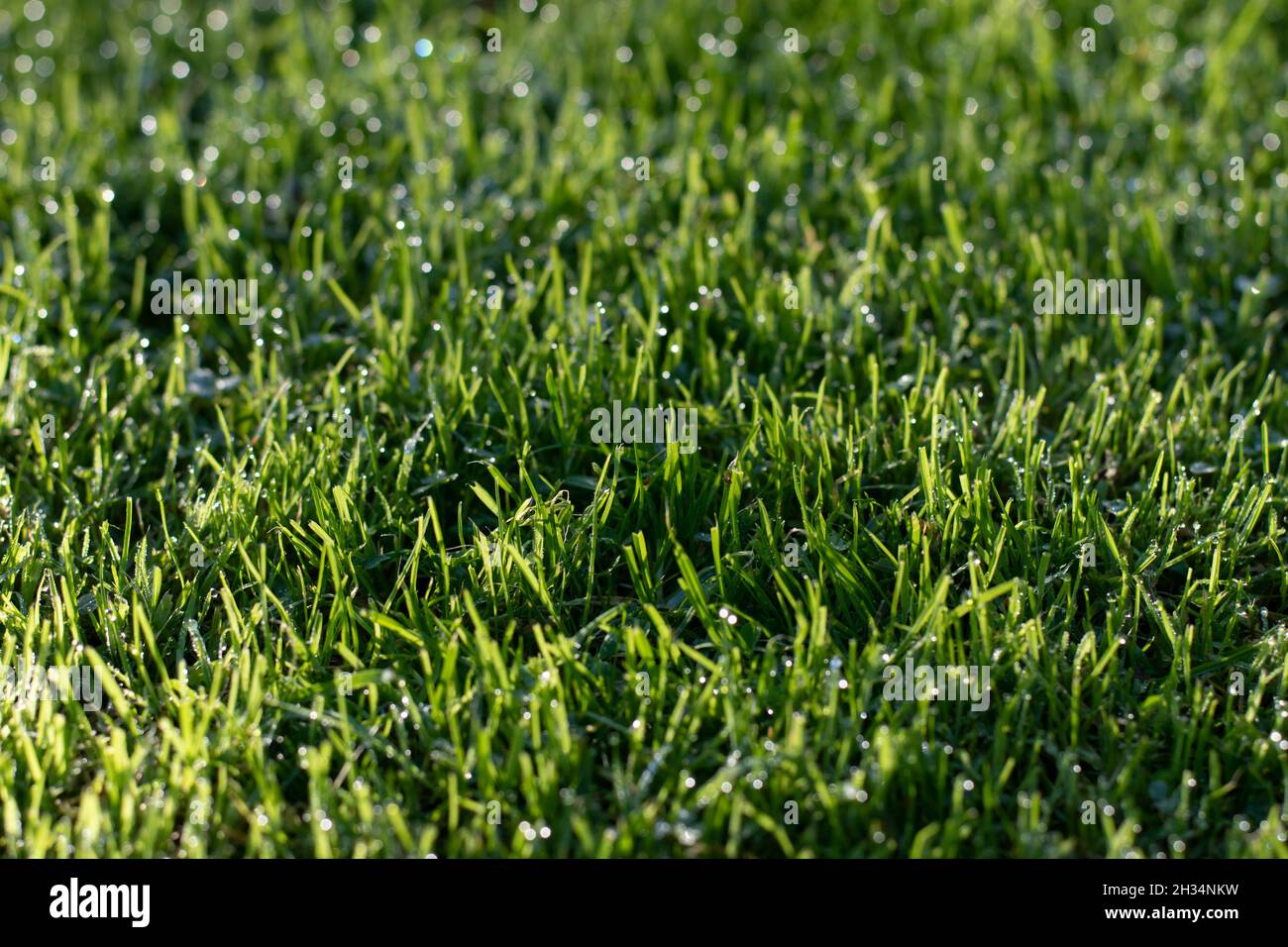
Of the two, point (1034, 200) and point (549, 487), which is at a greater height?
point (1034, 200)

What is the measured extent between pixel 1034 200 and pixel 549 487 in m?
1.75

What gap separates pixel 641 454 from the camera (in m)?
2.76

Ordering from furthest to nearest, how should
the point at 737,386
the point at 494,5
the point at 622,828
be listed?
1. the point at 494,5
2. the point at 737,386
3. the point at 622,828

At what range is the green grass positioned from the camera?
7.32 feet

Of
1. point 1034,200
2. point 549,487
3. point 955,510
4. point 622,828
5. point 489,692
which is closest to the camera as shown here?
point 622,828

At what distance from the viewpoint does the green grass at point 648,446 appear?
7.32 ft

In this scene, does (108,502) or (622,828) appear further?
(108,502)

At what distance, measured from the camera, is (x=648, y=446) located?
287 cm

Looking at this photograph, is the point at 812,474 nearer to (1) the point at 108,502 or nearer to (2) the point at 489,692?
(2) the point at 489,692

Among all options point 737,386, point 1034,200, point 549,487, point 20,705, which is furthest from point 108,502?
point 1034,200
